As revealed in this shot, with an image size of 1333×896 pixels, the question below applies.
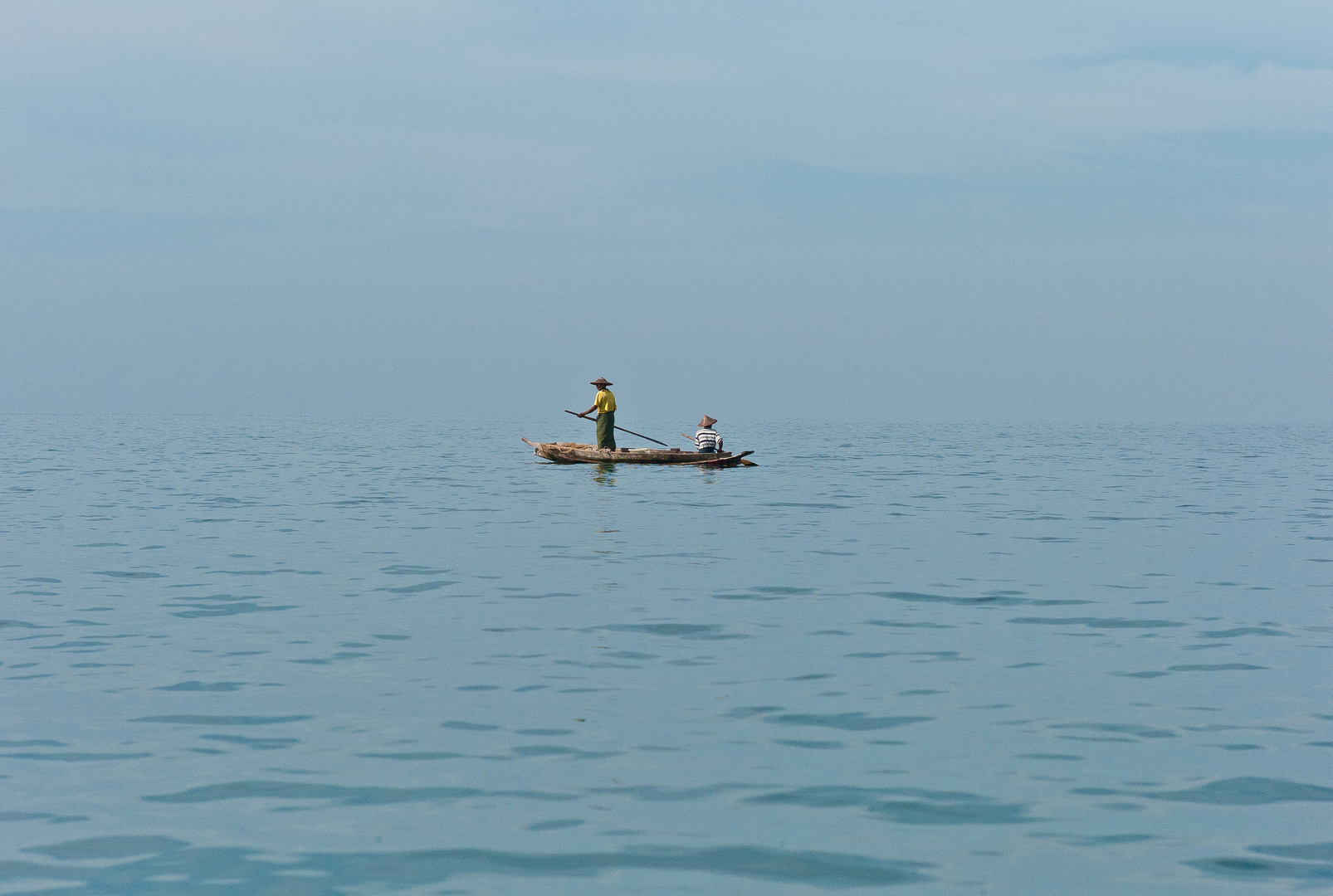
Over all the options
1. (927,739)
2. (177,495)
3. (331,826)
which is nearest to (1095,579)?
(927,739)

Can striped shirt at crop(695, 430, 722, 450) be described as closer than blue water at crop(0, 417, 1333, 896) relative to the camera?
No

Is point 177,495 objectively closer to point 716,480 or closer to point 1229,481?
point 716,480

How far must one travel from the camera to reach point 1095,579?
572 inches

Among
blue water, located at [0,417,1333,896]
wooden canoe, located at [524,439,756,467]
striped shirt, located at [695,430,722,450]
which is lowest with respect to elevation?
blue water, located at [0,417,1333,896]

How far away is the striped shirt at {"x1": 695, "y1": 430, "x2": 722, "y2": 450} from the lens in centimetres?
3475

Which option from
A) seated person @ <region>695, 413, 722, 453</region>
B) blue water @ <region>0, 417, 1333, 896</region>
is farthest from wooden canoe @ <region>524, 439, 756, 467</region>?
blue water @ <region>0, 417, 1333, 896</region>

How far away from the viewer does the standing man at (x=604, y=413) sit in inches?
1321

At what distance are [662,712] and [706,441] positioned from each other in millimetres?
26740

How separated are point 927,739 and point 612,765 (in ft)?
6.59

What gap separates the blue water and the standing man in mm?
14286

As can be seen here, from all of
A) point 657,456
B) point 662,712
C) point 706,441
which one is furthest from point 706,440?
point 662,712

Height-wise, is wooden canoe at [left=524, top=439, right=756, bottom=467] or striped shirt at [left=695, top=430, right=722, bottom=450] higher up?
striped shirt at [left=695, top=430, right=722, bottom=450]

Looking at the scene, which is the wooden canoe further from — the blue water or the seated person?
the blue water

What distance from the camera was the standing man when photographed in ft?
110
